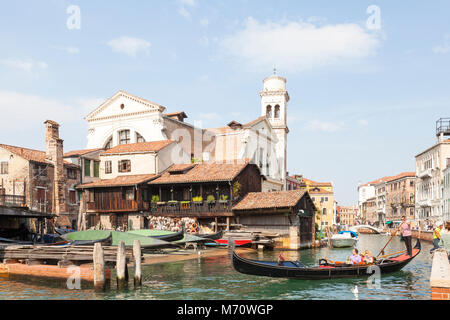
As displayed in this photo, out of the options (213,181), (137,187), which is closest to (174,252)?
(213,181)

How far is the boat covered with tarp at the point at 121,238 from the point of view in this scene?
21203 millimetres

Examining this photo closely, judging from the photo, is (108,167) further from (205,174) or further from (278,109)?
(278,109)

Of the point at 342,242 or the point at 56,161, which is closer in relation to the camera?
the point at 56,161

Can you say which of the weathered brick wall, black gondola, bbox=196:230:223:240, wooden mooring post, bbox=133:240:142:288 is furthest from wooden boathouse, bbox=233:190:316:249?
the weathered brick wall

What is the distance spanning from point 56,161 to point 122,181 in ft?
18.6

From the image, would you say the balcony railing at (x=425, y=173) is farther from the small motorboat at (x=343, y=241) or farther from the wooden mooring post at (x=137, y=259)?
the wooden mooring post at (x=137, y=259)

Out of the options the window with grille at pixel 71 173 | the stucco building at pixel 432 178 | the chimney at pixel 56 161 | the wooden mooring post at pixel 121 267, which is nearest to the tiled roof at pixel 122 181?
the window with grille at pixel 71 173

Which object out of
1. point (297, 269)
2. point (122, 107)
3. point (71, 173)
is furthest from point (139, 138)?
point (297, 269)

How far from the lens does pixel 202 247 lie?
30047mm

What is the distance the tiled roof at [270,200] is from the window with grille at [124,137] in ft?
53.9

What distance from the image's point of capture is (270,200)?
31938mm
